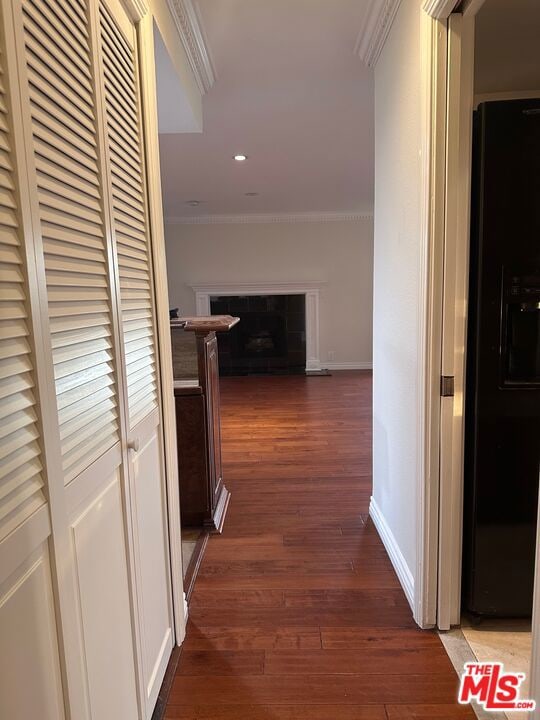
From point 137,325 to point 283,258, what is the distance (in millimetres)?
6338

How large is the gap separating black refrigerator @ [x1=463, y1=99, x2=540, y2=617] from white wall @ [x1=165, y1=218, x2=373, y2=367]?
5.90 metres

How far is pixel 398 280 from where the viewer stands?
208 centimetres

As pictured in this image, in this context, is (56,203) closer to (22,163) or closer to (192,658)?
(22,163)

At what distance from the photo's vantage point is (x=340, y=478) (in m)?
3.30

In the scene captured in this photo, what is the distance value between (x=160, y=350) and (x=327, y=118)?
2497 mm

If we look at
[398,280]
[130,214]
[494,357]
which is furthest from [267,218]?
[130,214]

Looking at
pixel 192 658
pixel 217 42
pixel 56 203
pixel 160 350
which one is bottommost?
pixel 192 658

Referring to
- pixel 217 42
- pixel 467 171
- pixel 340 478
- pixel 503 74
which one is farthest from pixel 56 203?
pixel 340 478

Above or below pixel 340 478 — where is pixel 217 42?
above

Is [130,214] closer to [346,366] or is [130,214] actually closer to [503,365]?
[503,365]

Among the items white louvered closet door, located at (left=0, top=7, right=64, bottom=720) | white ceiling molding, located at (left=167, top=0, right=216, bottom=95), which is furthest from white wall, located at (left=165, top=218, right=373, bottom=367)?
white louvered closet door, located at (left=0, top=7, right=64, bottom=720)

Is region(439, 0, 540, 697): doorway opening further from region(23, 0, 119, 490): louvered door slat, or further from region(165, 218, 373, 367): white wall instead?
region(165, 218, 373, 367): white wall

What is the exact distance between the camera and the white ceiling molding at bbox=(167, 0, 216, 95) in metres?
1.93

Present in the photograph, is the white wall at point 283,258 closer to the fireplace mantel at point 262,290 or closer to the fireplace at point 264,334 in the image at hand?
the fireplace mantel at point 262,290
